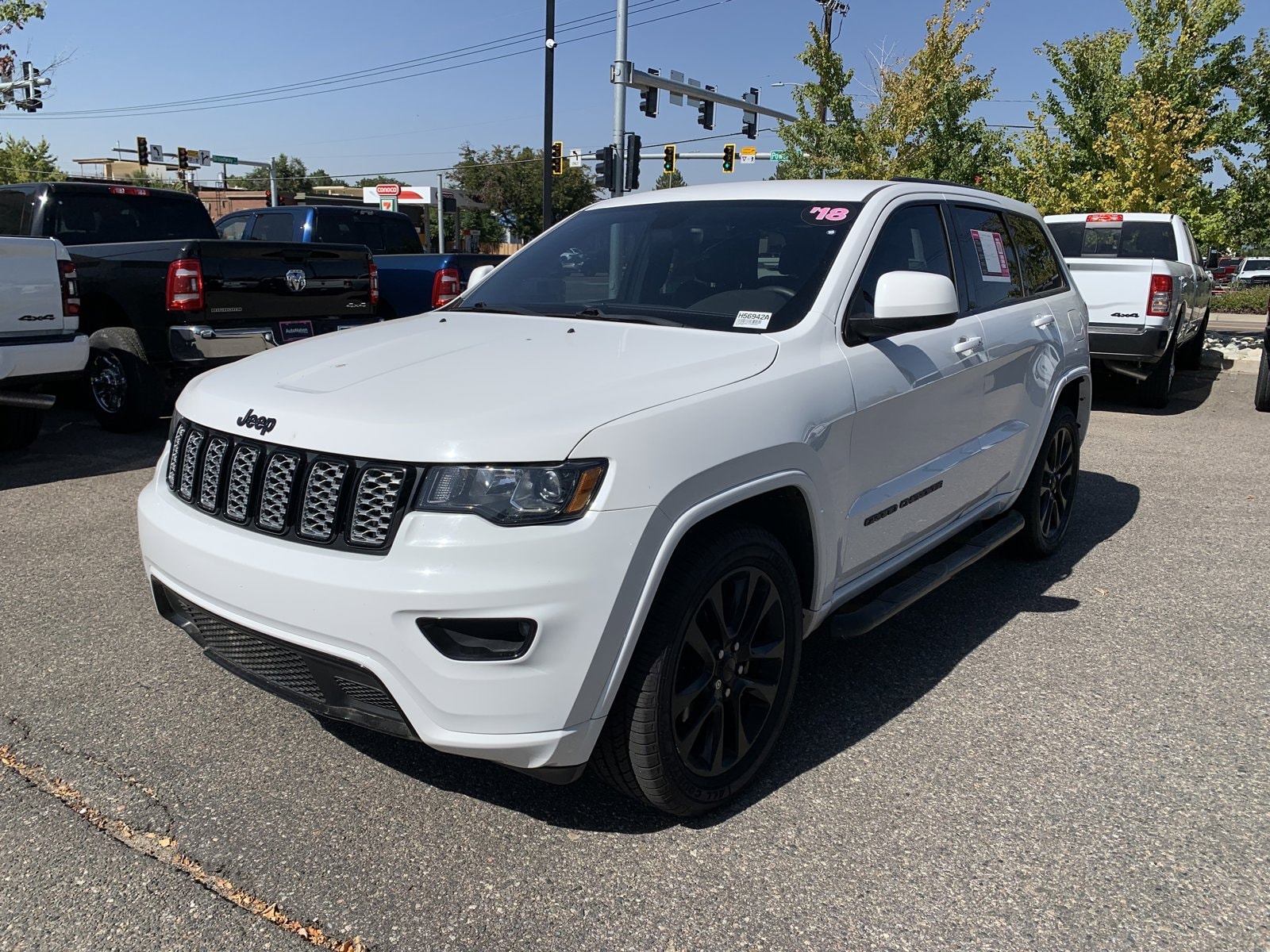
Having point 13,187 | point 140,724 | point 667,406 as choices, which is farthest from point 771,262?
point 13,187

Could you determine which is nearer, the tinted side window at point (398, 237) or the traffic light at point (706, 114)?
the tinted side window at point (398, 237)

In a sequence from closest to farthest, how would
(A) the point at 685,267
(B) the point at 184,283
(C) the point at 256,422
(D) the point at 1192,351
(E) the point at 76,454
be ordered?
(C) the point at 256,422, (A) the point at 685,267, (B) the point at 184,283, (E) the point at 76,454, (D) the point at 1192,351

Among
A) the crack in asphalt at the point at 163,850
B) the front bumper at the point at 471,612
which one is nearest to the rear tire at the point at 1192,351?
the front bumper at the point at 471,612

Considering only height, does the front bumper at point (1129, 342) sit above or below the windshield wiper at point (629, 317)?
below

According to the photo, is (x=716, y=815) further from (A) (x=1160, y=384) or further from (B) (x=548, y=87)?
(B) (x=548, y=87)

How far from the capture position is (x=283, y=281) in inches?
297

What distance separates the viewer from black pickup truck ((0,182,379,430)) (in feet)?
23.2

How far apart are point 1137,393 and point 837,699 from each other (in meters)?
8.41

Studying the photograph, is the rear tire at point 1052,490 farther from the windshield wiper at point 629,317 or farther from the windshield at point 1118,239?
the windshield at point 1118,239

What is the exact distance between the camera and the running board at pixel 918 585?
11.0ft

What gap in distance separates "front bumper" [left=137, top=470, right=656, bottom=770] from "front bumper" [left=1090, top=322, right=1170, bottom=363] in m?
8.42

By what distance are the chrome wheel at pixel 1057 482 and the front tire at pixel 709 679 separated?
8.23ft

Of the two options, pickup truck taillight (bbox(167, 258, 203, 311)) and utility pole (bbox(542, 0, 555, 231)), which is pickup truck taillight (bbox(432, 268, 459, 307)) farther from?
utility pole (bbox(542, 0, 555, 231))

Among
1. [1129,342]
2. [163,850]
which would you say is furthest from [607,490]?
[1129,342]
